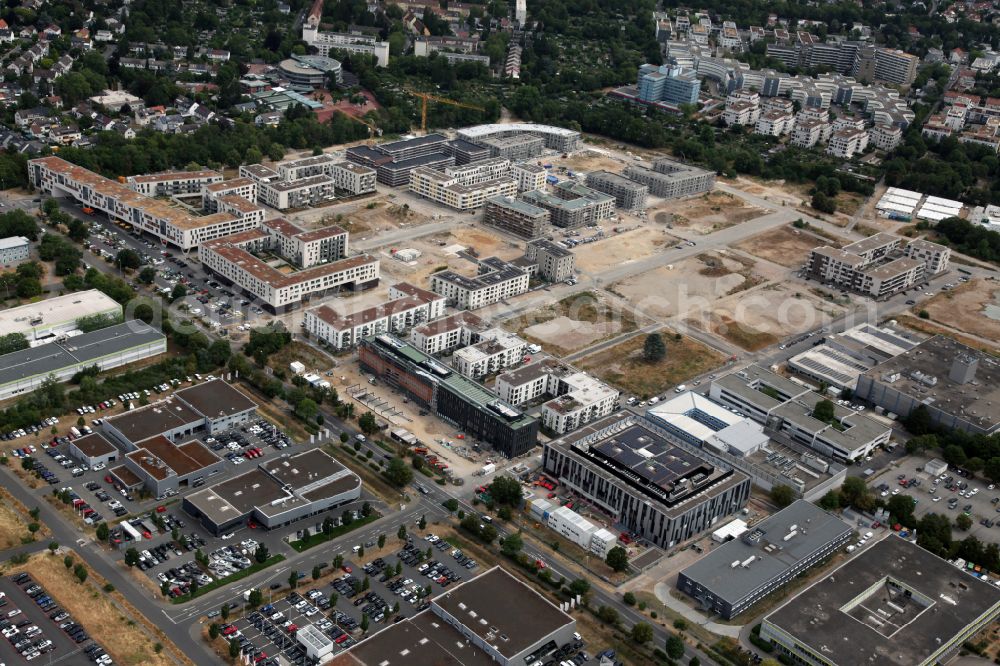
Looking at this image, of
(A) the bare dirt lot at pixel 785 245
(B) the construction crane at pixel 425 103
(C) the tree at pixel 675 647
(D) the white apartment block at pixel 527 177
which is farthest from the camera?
(B) the construction crane at pixel 425 103

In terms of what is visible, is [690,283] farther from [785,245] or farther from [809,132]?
[809,132]

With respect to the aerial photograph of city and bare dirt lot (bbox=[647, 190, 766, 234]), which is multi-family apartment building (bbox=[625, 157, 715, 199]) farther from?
bare dirt lot (bbox=[647, 190, 766, 234])

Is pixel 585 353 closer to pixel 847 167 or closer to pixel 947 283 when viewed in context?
pixel 947 283

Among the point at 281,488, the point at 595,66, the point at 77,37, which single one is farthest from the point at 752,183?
the point at 77,37

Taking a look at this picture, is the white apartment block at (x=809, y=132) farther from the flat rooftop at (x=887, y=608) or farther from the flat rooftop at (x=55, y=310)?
the flat rooftop at (x=55, y=310)

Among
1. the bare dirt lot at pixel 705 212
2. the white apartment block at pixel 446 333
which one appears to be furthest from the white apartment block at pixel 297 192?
the bare dirt lot at pixel 705 212

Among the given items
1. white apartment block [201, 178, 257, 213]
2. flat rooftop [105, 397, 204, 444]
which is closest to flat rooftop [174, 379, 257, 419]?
flat rooftop [105, 397, 204, 444]
